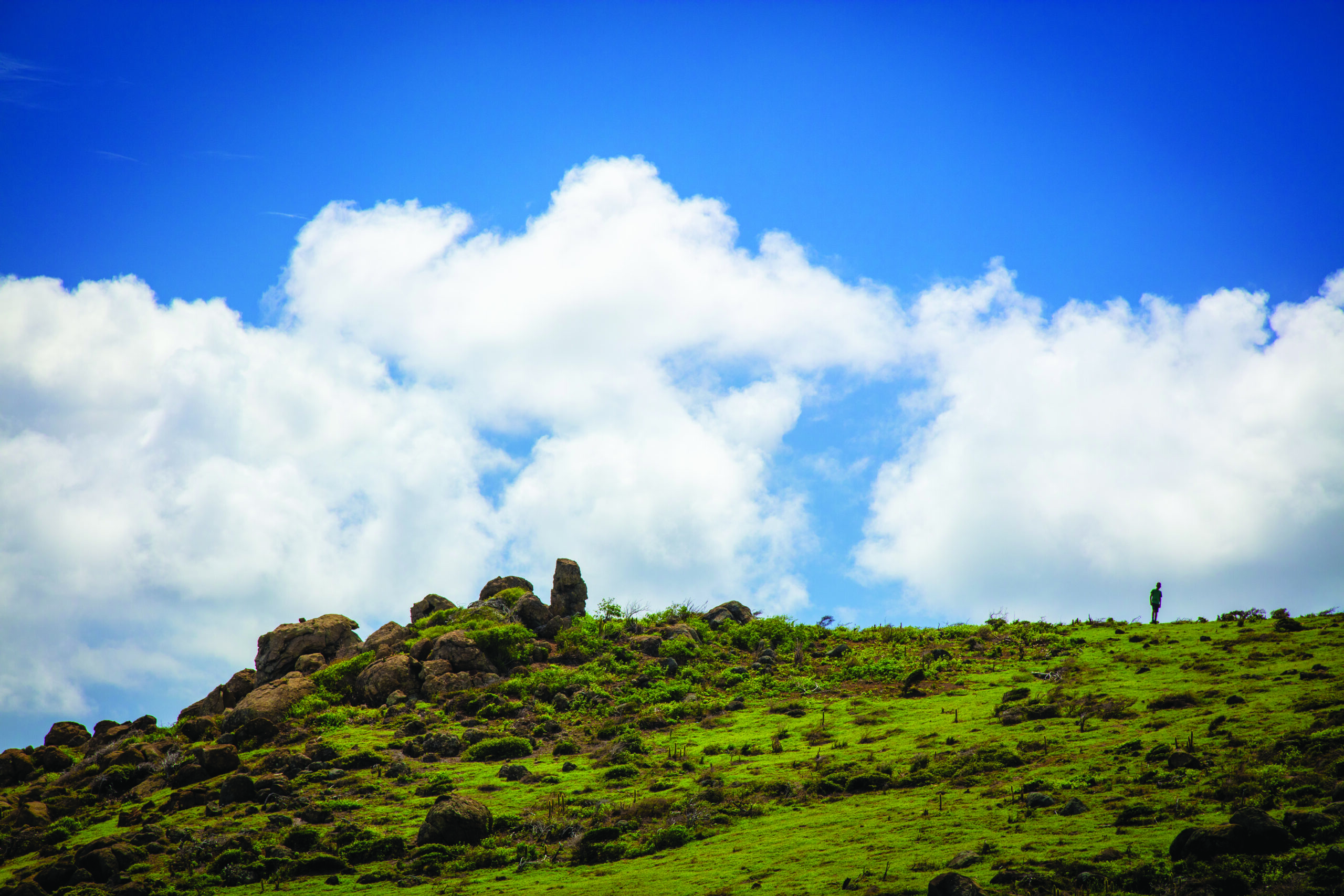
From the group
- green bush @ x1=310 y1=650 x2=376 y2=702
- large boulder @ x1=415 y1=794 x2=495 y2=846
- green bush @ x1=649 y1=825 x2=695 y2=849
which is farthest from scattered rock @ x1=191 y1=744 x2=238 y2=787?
green bush @ x1=649 y1=825 x2=695 y2=849

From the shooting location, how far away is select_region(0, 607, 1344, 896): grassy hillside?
2844cm

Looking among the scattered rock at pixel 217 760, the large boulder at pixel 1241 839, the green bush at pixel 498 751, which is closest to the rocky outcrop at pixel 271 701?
the scattered rock at pixel 217 760

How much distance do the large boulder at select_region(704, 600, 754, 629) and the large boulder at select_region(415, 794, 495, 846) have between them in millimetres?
34963

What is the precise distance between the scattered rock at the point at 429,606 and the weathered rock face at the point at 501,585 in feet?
8.76

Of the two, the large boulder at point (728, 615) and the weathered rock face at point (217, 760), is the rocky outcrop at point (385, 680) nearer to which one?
the weathered rock face at point (217, 760)

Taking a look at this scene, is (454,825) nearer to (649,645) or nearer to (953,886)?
(953,886)

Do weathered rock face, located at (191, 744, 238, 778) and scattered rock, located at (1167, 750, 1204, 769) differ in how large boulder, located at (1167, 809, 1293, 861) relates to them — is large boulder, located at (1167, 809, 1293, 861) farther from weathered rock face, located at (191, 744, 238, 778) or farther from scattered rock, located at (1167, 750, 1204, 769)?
weathered rock face, located at (191, 744, 238, 778)

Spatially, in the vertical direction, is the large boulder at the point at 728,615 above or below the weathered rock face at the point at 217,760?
above

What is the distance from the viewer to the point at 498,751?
4969cm

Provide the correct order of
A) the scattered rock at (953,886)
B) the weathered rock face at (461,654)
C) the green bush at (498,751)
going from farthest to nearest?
1. the weathered rock face at (461,654)
2. the green bush at (498,751)
3. the scattered rock at (953,886)

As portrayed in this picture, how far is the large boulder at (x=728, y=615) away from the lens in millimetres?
71812

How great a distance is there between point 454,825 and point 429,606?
121 ft

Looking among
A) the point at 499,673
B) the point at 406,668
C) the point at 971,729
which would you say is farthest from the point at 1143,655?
the point at 406,668

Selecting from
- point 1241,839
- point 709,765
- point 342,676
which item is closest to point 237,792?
point 342,676
